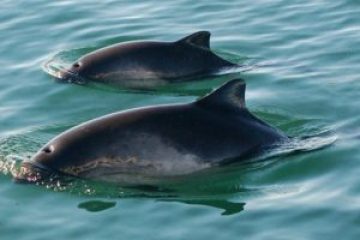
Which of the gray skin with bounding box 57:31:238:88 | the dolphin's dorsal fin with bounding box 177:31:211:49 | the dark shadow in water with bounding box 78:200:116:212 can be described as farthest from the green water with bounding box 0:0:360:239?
the dolphin's dorsal fin with bounding box 177:31:211:49

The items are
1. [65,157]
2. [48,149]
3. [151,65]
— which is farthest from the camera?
[151,65]

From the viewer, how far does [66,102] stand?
48.3 feet

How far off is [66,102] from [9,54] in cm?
309

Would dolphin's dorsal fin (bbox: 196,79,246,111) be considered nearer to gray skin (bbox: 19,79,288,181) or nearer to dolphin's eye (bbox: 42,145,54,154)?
gray skin (bbox: 19,79,288,181)

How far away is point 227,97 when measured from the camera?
38.7 ft

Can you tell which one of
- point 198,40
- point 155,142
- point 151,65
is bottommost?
point 155,142

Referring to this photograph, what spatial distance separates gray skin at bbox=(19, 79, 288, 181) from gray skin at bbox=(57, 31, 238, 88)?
3.77 m

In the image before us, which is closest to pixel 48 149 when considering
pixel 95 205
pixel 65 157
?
pixel 65 157

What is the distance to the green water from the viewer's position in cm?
1075

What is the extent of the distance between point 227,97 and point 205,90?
3335 mm

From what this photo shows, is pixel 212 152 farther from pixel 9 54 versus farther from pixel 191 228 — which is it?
pixel 9 54

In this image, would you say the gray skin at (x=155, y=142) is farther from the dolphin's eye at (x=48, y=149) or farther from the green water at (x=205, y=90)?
the green water at (x=205, y=90)

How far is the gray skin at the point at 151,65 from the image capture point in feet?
51.1

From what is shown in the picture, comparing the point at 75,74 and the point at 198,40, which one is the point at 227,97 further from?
the point at 75,74
